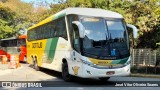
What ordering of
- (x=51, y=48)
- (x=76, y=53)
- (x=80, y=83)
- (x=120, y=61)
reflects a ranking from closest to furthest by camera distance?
1. (x=120, y=61)
2. (x=76, y=53)
3. (x=80, y=83)
4. (x=51, y=48)

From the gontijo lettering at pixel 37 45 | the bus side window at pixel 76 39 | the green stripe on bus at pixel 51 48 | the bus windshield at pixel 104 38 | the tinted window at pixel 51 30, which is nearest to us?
the bus windshield at pixel 104 38

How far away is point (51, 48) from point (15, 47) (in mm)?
19358

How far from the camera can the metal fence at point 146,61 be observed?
2398 cm

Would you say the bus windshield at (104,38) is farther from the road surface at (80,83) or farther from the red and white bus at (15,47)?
the red and white bus at (15,47)

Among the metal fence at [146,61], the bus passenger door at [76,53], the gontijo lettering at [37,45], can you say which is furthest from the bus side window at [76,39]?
the metal fence at [146,61]

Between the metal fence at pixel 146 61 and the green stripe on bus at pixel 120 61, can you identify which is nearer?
the green stripe on bus at pixel 120 61

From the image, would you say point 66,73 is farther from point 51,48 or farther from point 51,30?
point 51,30

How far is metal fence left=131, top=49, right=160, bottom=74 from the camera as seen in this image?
24.0 metres

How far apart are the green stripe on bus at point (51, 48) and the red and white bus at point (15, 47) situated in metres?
15.9

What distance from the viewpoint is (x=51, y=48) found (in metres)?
18.6

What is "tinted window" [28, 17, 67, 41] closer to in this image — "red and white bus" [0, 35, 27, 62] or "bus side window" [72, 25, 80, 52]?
"bus side window" [72, 25, 80, 52]

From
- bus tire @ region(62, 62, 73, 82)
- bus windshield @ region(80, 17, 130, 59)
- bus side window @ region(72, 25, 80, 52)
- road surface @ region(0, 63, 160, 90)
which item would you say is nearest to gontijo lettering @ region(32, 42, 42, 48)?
road surface @ region(0, 63, 160, 90)

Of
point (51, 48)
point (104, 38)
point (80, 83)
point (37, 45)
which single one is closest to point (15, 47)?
point (37, 45)

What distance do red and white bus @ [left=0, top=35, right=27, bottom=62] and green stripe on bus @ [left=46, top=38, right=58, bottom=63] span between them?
15.9 metres
